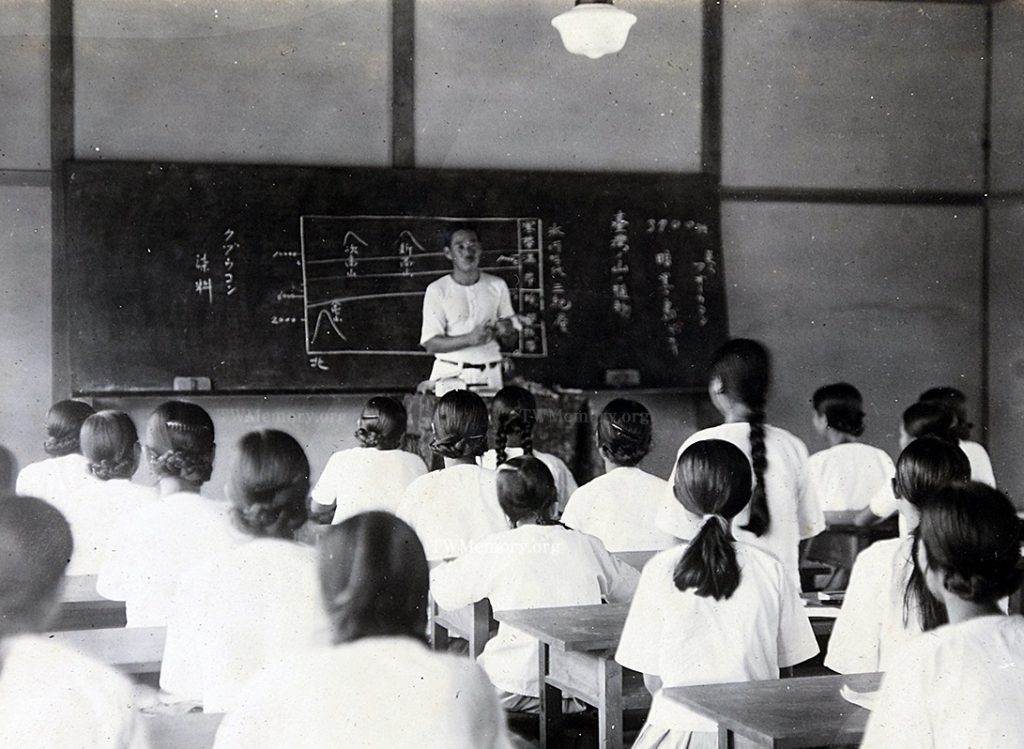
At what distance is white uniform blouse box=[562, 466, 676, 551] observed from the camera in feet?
10.2

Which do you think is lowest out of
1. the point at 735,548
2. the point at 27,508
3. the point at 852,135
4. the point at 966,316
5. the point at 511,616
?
the point at 511,616

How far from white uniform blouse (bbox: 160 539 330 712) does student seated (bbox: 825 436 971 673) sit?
41.6 inches

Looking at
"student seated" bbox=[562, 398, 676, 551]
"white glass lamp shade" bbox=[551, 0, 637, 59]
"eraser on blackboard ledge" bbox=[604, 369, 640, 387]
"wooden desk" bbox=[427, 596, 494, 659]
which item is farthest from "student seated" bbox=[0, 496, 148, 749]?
"eraser on blackboard ledge" bbox=[604, 369, 640, 387]

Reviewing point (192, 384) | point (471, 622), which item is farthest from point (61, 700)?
point (192, 384)

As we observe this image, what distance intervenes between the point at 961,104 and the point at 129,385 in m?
4.50

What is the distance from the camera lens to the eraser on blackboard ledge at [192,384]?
17.5 feet

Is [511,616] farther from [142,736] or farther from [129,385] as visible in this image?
[129,385]

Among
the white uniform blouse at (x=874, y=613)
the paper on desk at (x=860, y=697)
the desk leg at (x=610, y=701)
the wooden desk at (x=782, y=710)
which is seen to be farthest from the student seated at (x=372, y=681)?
the white uniform blouse at (x=874, y=613)

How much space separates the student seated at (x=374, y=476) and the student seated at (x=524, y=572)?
2.60 feet

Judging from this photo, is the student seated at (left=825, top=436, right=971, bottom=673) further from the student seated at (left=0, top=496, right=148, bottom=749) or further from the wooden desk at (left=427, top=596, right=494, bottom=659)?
the student seated at (left=0, top=496, right=148, bottom=749)

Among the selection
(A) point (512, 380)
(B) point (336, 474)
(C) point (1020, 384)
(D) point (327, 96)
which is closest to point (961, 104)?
(C) point (1020, 384)

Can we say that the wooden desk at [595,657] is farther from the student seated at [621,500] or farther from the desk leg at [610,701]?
the student seated at [621,500]

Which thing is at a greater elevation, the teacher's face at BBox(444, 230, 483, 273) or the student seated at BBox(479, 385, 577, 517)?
the teacher's face at BBox(444, 230, 483, 273)

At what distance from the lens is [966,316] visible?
646 centimetres
